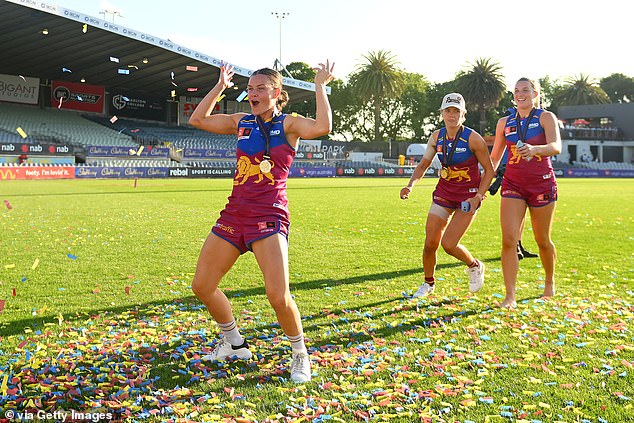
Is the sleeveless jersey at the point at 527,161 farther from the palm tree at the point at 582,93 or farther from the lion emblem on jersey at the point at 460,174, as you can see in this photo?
the palm tree at the point at 582,93

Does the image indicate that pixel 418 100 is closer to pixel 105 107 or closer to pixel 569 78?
pixel 569 78

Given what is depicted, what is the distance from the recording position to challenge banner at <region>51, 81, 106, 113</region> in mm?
54406

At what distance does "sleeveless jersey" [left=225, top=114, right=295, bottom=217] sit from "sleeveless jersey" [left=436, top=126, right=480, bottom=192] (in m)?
2.61

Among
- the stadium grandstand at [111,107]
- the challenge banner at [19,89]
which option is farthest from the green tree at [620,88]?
the challenge banner at [19,89]

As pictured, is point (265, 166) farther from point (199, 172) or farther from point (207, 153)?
point (207, 153)

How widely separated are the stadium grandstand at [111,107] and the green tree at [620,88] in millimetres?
36550

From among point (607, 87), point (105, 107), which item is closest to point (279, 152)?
point (105, 107)

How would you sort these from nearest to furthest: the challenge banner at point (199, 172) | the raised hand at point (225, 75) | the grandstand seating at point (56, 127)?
1. the raised hand at point (225, 75)
2. the challenge banner at point (199, 172)
3. the grandstand seating at point (56, 127)

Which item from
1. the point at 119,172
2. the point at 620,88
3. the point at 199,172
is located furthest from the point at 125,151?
the point at 620,88

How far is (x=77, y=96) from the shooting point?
55750mm

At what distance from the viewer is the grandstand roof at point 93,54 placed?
34.7m

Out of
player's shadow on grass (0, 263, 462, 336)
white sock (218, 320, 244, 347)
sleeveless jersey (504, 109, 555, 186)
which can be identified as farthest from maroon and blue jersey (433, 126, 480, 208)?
white sock (218, 320, 244, 347)

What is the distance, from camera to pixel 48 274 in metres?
7.26

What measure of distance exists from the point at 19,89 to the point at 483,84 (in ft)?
187
